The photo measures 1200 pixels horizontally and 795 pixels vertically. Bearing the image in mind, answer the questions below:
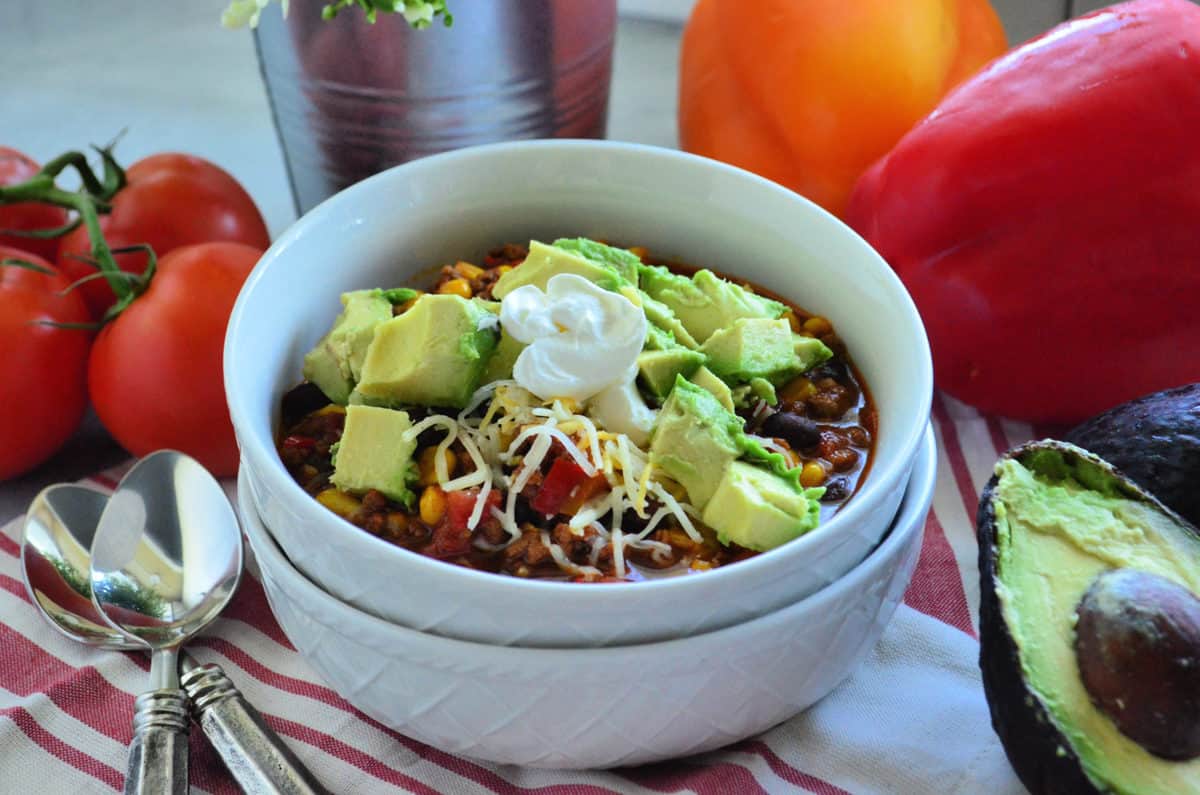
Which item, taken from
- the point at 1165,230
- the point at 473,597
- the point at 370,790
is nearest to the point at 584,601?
the point at 473,597

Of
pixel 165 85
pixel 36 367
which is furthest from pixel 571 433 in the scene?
pixel 165 85

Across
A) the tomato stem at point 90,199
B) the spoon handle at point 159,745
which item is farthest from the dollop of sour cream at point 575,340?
the tomato stem at point 90,199

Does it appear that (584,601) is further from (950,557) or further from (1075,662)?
(950,557)

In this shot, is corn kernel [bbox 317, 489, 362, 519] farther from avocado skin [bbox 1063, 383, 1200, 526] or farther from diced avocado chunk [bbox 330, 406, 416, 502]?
avocado skin [bbox 1063, 383, 1200, 526]

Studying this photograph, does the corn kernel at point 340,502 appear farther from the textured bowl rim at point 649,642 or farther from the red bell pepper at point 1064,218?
the red bell pepper at point 1064,218

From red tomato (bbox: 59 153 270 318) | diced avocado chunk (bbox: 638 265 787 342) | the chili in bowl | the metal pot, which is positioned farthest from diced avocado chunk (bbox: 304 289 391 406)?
red tomato (bbox: 59 153 270 318)

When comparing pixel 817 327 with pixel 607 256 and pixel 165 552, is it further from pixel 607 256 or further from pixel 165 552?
pixel 165 552
